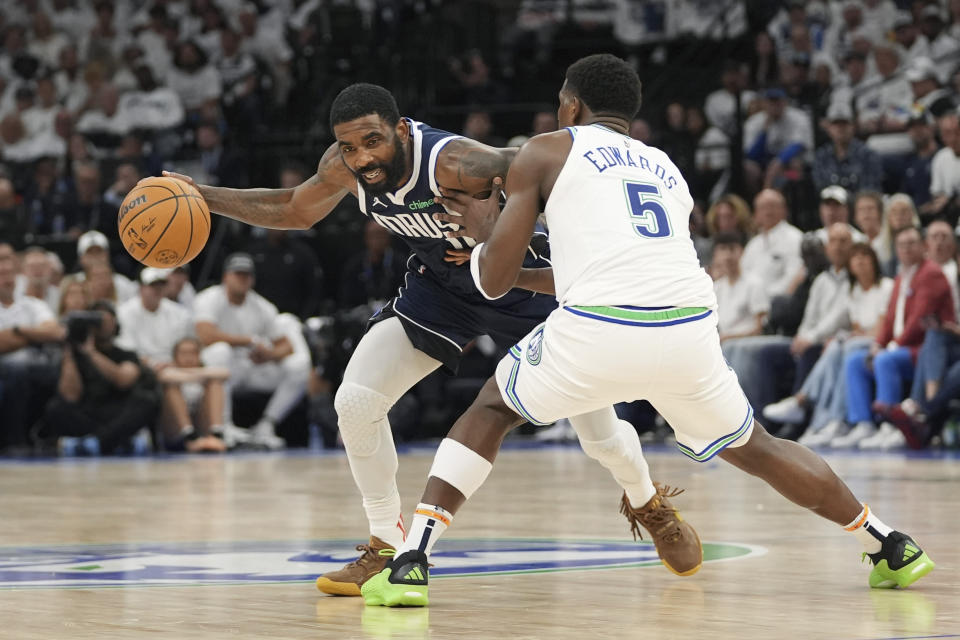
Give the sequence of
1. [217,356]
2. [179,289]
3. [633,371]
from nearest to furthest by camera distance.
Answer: [633,371] < [217,356] < [179,289]

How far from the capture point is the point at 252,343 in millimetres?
13344

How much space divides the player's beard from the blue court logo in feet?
2.56

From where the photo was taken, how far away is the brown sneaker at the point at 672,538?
4.81 m

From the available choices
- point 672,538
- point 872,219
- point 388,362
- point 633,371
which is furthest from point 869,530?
point 872,219

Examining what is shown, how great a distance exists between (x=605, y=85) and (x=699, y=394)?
0.95m

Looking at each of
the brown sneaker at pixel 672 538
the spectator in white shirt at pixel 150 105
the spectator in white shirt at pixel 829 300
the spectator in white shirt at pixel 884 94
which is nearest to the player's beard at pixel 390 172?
the brown sneaker at pixel 672 538

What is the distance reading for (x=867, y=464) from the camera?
10023 mm

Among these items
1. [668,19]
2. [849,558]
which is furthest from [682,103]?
[849,558]

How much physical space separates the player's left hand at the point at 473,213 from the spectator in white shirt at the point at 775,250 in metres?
8.17

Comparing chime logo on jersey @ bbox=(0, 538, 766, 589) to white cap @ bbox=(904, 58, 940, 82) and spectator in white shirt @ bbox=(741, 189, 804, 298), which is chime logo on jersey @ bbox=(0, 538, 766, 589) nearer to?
spectator in white shirt @ bbox=(741, 189, 804, 298)

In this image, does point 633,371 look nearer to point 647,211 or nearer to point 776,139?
point 647,211

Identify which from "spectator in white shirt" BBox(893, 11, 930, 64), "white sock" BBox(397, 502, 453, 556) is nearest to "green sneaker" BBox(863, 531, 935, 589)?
"white sock" BBox(397, 502, 453, 556)

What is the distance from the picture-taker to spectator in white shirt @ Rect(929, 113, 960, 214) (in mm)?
12305

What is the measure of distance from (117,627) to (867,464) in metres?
7.06
